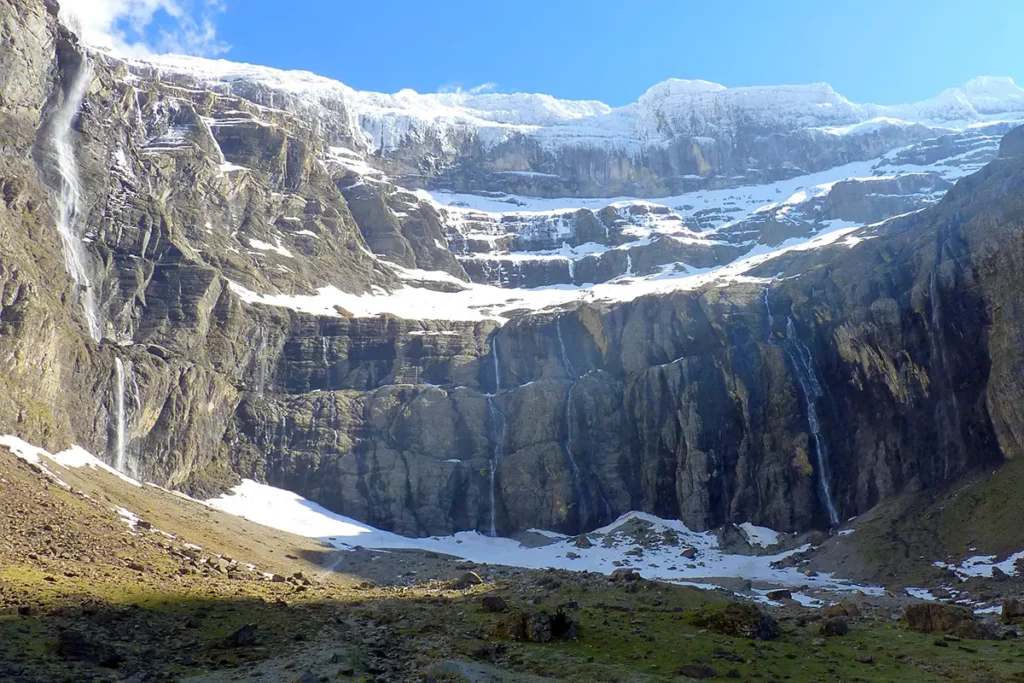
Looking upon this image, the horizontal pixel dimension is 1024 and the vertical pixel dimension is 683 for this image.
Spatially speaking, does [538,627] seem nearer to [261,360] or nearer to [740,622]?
[740,622]

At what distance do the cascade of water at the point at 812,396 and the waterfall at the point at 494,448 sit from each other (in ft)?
126

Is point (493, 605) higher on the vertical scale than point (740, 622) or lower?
lower

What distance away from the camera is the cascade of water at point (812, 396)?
81.8 m

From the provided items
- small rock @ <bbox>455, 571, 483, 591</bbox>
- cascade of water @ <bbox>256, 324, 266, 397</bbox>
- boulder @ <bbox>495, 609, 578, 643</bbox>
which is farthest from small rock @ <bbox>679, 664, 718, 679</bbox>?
cascade of water @ <bbox>256, 324, 266, 397</bbox>

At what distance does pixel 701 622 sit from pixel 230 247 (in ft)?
341

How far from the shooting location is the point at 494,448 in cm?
9969

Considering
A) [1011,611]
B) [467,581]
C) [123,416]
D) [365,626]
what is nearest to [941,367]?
[1011,611]

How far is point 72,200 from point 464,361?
5514cm

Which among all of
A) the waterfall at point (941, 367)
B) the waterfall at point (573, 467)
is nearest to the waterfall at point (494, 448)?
the waterfall at point (573, 467)

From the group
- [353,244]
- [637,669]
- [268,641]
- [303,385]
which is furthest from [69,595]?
[353,244]

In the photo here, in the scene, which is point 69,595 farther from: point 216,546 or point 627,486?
point 627,486

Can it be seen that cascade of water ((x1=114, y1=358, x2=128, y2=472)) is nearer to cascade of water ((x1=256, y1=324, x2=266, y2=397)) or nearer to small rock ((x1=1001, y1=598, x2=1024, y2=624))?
cascade of water ((x1=256, y1=324, x2=266, y2=397))

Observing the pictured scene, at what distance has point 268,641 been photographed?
93.0 ft

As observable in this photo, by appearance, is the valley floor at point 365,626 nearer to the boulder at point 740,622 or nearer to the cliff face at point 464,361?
the boulder at point 740,622
